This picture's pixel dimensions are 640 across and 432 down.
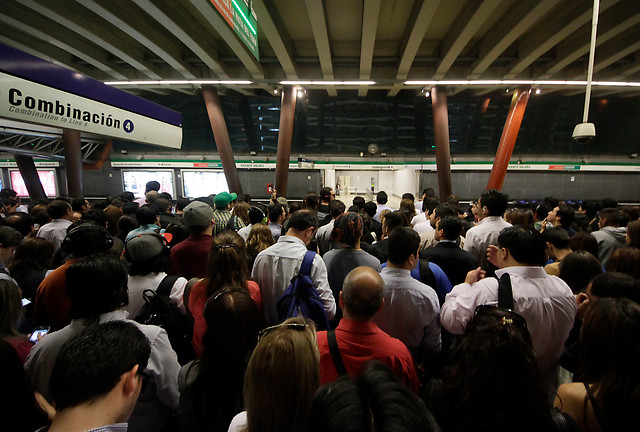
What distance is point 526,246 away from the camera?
181 centimetres

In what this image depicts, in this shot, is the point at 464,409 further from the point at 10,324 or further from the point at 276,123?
the point at 276,123

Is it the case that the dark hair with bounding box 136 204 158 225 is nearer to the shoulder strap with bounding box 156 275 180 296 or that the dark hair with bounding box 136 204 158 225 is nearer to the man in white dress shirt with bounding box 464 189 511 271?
the shoulder strap with bounding box 156 275 180 296

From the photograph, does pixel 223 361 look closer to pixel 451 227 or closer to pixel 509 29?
pixel 451 227

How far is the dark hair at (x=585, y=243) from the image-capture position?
2.77 metres

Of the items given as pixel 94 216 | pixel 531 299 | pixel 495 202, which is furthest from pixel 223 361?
pixel 94 216

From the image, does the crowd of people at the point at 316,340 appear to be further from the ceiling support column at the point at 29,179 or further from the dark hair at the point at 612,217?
the ceiling support column at the point at 29,179

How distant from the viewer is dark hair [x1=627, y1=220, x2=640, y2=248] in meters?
2.84

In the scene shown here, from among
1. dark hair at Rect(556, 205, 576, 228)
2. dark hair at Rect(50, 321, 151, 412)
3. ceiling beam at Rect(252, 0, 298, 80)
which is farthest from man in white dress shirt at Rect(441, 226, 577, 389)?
ceiling beam at Rect(252, 0, 298, 80)

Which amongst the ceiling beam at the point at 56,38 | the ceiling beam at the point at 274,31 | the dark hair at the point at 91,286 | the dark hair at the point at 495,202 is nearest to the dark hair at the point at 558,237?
the dark hair at the point at 495,202

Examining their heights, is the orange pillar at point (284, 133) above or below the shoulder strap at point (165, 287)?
above

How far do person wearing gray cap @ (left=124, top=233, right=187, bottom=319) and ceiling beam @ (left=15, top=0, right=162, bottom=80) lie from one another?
5208 millimetres

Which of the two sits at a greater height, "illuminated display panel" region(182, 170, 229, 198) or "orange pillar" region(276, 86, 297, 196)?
"orange pillar" region(276, 86, 297, 196)

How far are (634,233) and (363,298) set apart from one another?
348 centimetres

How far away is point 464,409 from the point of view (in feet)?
2.95
